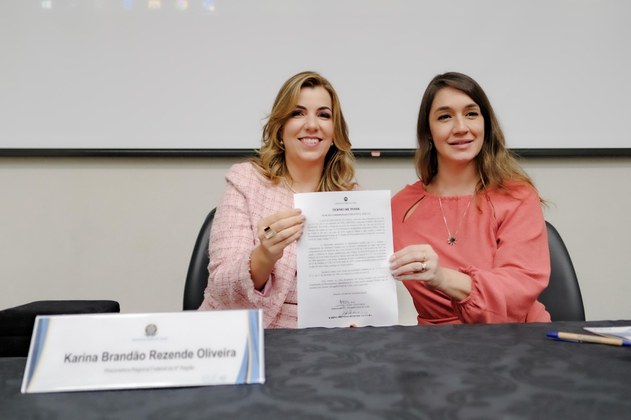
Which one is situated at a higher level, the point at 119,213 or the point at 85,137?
the point at 85,137

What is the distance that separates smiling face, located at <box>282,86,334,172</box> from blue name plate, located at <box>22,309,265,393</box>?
Answer: 0.85 m

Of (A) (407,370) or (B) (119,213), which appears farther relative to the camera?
(B) (119,213)

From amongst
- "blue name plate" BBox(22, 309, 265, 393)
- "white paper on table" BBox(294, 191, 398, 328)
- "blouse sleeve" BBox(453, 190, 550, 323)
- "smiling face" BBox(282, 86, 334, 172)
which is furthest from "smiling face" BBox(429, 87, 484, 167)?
"blue name plate" BBox(22, 309, 265, 393)

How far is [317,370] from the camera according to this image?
64 cm

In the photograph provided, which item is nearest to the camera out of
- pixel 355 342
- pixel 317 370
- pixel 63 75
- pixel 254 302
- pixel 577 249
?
pixel 317 370

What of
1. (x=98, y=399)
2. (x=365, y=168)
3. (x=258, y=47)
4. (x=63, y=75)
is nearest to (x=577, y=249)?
(x=365, y=168)

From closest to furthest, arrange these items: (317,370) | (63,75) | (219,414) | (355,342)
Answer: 1. (219,414)
2. (317,370)
3. (355,342)
4. (63,75)

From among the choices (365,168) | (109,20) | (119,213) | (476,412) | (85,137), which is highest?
(109,20)

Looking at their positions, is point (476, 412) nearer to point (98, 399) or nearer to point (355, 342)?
point (355, 342)

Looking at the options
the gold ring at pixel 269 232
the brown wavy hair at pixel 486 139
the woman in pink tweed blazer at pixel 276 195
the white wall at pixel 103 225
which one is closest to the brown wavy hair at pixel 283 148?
the woman in pink tweed blazer at pixel 276 195

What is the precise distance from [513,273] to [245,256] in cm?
65

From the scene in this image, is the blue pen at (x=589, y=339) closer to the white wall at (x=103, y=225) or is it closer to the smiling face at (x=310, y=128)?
the smiling face at (x=310, y=128)

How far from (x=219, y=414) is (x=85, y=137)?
1848mm

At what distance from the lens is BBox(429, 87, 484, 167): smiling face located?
4.47 ft
